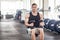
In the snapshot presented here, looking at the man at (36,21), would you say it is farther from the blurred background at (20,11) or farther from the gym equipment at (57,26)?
the blurred background at (20,11)

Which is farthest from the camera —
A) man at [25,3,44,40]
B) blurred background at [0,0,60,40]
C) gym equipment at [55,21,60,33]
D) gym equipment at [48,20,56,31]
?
blurred background at [0,0,60,40]

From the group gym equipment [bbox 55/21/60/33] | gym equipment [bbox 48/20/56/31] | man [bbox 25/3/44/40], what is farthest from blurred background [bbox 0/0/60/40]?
man [bbox 25/3/44/40]

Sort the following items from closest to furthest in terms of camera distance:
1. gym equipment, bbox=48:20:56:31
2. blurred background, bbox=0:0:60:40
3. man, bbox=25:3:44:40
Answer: man, bbox=25:3:44:40 → gym equipment, bbox=48:20:56:31 → blurred background, bbox=0:0:60:40

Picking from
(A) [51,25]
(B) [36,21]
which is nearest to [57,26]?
(A) [51,25]

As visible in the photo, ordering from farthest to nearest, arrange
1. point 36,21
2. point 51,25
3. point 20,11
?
1. point 20,11
2. point 51,25
3. point 36,21

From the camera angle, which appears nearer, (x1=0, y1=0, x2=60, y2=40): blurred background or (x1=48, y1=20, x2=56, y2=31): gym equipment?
(x1=48, y1=20, x2=56, y2=31): gym equipment

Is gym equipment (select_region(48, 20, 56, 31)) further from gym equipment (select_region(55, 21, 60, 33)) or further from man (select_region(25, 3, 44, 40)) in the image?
man (select_region(25, 3, 44, 40))

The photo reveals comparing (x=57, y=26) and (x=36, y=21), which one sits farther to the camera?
(x=57, y=26)

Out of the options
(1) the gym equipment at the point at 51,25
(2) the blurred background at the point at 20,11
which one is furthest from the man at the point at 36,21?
(2) the blurred background at the point at 20,11

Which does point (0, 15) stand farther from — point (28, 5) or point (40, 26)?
point (40, 26)

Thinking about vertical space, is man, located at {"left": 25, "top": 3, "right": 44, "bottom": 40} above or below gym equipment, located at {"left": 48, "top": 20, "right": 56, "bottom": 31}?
above

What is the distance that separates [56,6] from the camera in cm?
1004

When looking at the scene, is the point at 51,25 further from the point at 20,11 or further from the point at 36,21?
the point at 20,11

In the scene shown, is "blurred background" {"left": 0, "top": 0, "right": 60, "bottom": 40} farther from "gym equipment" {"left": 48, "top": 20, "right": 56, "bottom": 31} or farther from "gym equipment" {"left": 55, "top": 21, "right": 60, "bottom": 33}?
"gym equipment" {"left": 55, "top": 21, "right": 60, "bottom": 33}
